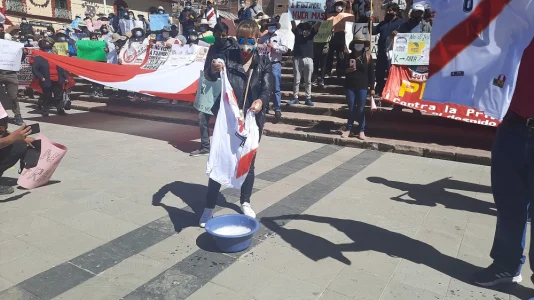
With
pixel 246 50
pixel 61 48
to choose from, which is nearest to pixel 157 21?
pixel 61 48

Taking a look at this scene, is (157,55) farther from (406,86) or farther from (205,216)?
(205,216)

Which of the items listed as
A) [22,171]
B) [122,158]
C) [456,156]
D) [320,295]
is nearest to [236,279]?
[320,295]

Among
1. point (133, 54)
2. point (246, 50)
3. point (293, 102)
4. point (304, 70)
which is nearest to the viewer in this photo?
point (246, 50)

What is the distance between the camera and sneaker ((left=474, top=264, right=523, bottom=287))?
2.99 metres

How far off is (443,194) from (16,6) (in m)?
36.8

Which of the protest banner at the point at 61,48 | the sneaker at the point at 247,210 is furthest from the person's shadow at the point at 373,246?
the protest banner at the point at 61,48

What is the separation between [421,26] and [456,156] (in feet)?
9.40

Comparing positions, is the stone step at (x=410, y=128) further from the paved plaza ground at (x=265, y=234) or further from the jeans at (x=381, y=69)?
the paved plaza ground at (x=265, y=234)

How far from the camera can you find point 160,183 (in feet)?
17.4

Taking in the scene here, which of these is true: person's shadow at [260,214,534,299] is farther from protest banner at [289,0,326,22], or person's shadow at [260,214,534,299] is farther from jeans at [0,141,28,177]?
protest banner at [289,0,326,22]

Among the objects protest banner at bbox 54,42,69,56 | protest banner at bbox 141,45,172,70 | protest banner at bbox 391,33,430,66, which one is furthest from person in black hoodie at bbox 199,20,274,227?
protest banner at bbox 54,42,69,56

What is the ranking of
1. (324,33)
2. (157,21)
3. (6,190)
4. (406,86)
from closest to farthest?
(6,190)
(406,86)
(324,33)
(157,21)

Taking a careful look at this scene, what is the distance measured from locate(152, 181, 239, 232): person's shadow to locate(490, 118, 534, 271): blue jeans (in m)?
2.64

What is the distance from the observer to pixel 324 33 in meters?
10.0
